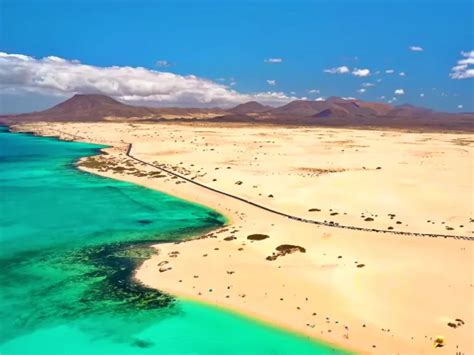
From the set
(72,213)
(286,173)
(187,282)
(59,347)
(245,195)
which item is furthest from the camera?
(286,173)

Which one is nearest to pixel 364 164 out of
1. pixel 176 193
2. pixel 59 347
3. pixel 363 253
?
pixel 176 193

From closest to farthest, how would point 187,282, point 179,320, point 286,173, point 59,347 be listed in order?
point 59,347 < point 179,320 < point 187,282 < point 286,173

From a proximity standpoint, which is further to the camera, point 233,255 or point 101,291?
point 233,255

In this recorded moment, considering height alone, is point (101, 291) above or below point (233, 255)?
below

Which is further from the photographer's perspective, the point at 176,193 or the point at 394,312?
the point at 176,193

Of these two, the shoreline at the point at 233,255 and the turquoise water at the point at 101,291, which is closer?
the turquoise water at the point at 101,291

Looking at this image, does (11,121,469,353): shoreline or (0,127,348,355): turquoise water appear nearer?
(0,127,348,355): turquoise water

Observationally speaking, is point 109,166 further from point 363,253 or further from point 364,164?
point 363,253
